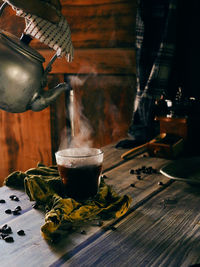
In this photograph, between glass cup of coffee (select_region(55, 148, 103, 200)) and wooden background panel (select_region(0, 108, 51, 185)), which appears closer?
glass cup of coffee (select_region(55, 148, 103, 200))

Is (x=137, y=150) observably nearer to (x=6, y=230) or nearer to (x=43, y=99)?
(x=43, y=99)

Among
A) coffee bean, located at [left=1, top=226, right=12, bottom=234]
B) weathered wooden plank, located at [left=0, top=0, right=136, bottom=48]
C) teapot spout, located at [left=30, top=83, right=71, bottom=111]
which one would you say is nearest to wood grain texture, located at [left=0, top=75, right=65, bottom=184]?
weathered wooden plank, located at [left=0, top=0, right=136, bottom=48]

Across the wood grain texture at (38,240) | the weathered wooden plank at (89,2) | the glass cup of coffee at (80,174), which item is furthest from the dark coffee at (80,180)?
the weathered wooden plank at (89,2)

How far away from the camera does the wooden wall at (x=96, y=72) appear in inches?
106

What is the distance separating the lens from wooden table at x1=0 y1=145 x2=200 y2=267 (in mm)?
817

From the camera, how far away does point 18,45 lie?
0.96 meters

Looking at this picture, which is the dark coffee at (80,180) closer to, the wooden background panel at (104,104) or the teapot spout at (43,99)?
the teapot spout at (43,99)

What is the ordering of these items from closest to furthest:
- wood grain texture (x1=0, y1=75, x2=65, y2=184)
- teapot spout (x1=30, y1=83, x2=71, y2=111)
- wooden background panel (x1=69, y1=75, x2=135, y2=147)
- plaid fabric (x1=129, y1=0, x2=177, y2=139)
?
teapot spout (x1=30, y1=83, x2=71, y2=111) → plaid fabric (x1=129, y1=0, x2=177, y2=139) → wooden background panel (x1=69, y1=75, x2=135, y2=147) → wood grain texture (x1=0, y1=75, x2=65, y2=184)

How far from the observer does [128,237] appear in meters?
0.93

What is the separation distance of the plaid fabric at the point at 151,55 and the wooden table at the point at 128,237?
1.15m

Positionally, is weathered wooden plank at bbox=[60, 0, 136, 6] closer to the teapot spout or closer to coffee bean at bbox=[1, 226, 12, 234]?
the teapot spout

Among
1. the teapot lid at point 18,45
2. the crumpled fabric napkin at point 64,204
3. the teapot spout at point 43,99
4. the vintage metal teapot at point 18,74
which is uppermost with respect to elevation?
the teapot lid at point 18,45

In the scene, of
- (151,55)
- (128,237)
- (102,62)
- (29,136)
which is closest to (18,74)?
(128,237)

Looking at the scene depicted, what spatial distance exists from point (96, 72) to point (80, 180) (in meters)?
1.87
